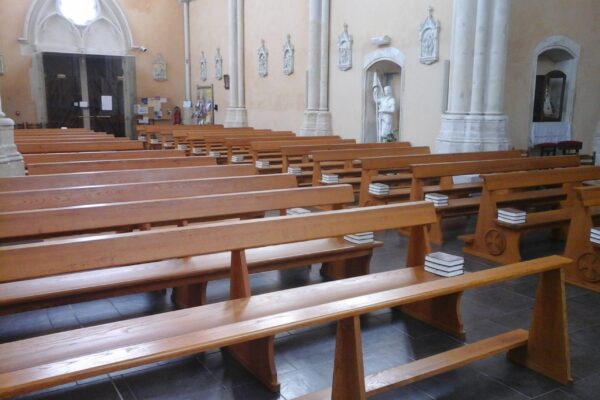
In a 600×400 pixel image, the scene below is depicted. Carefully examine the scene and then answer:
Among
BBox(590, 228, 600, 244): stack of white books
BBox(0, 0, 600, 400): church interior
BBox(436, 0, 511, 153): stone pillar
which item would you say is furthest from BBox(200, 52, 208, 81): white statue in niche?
BBox(590, 228, 600, 244): stack of white books

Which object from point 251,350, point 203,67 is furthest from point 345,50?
point 251,350

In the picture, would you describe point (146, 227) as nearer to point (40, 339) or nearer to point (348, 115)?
point (40, 339)

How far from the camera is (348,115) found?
1153 cm

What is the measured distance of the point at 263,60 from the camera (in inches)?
586

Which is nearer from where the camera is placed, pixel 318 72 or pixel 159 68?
pixel 318 72

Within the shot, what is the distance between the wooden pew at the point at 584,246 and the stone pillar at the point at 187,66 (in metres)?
17.0

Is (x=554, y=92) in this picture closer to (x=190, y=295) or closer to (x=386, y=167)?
(x=386, y=167)

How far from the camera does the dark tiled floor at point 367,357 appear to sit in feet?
8.78

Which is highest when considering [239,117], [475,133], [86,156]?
[239,117]

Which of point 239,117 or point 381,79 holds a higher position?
point 381,79

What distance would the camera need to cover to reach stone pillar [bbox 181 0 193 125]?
64.6 feet

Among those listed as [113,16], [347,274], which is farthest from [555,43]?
[113,16]

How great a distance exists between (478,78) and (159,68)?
14196 mm

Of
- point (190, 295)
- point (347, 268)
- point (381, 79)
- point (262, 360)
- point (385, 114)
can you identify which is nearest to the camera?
point (262, 360)
